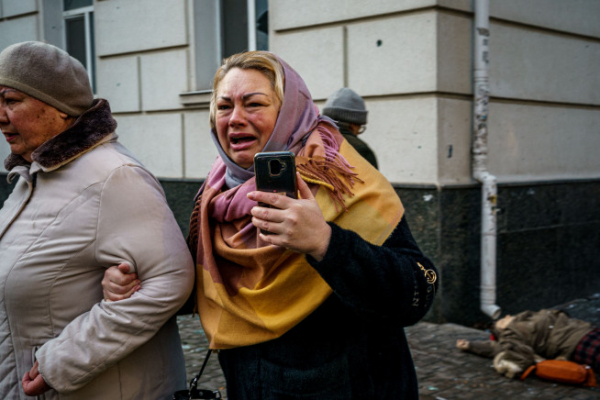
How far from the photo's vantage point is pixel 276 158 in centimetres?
141

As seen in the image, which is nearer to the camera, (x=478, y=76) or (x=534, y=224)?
(x=478, y=76)

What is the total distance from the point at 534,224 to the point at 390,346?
4557 millimetres

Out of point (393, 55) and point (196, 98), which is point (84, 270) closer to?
point (393, 55)

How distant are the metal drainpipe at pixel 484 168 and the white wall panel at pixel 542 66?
0.88 feet

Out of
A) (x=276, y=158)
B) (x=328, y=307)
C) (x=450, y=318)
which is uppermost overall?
(x=276, y=158)

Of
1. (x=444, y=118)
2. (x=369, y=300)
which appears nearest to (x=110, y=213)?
(x=369, y=300)

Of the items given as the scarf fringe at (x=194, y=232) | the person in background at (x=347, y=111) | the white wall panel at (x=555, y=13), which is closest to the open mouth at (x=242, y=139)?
the scarf fringe at (x=194, y=232)

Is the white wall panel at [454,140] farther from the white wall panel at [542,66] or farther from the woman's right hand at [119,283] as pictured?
the woman's right hand at [119,283]

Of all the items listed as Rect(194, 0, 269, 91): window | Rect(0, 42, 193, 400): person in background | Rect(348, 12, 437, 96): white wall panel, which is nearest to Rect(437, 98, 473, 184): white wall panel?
Rect(348, 12, 437, 96): white wall panel

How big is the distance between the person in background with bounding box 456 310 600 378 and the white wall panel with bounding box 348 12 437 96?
6.66ft

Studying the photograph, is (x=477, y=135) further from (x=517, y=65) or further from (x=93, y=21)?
(x=93, y=21)

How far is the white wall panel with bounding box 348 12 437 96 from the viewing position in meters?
5.10

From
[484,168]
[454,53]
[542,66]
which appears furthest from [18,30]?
[542,66]

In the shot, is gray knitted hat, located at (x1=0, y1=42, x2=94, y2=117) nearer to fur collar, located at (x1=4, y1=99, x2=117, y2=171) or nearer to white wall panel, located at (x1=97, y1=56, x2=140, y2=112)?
fur collar, located at (x1=4, y1=99, x2=117, y2=171)
